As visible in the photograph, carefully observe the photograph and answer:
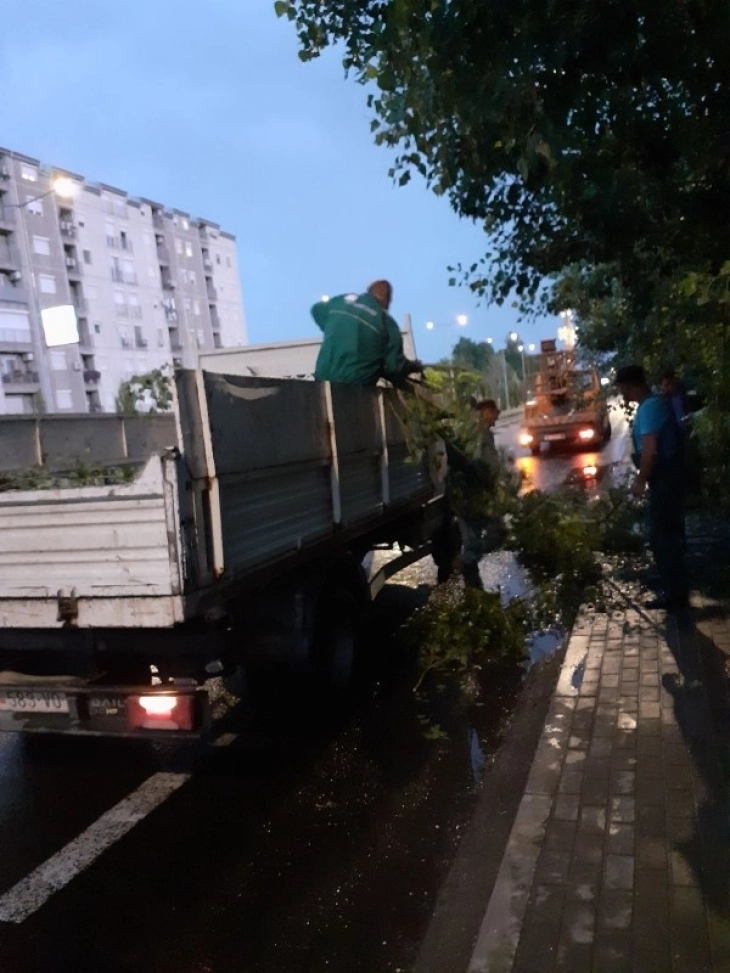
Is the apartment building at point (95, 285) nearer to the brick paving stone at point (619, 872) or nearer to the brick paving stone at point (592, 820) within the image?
the brick paving stone at point (592, 820)

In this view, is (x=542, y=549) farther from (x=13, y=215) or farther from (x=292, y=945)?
(x=13, y=215)

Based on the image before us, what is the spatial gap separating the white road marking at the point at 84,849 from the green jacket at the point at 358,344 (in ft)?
10.8

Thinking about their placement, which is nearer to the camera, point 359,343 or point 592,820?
point 592,820

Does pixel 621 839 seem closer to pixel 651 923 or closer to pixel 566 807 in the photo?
pixel 566 807

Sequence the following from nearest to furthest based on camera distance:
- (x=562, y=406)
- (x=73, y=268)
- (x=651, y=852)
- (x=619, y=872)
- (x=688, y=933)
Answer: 1. (x=688, y=933)
2. (x=619, y=872)
3. (x=651, y=852)
4. (x=562, y=406)
5. (x=73, y=268)

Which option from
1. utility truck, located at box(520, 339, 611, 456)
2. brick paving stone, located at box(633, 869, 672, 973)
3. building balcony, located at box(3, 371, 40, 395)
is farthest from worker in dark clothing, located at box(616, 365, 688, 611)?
building balcony, located at box(3, 371, 40, 395)

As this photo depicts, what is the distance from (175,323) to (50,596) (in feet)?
241

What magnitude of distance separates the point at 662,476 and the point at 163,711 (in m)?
4.53

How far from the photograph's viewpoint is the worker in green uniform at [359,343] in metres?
6.84

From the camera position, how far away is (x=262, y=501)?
4.58 m

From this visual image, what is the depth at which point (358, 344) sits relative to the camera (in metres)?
6.83

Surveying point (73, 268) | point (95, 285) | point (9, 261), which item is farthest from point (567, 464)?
point (95, 285)

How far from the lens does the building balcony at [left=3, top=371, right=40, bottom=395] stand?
177 ft

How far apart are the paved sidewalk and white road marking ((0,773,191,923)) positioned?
1.93m
